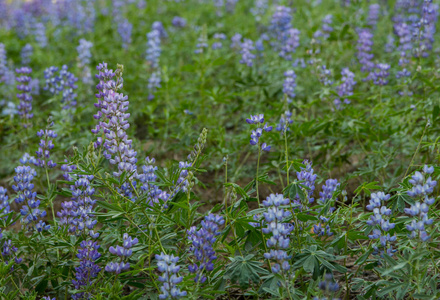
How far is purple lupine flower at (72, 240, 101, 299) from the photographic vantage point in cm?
239

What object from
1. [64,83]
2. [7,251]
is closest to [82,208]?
[7,251]

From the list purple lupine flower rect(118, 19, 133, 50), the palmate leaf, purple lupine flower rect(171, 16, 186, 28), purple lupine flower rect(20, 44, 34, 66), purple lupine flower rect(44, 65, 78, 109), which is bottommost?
the palmate leaf

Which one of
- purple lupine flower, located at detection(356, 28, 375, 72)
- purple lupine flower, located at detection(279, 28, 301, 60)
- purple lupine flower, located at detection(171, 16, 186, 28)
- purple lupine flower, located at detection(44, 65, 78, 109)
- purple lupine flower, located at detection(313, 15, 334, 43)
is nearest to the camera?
purple lupine flower, located at detection(44, 65, 78, 109)

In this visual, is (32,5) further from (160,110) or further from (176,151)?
(176,151)

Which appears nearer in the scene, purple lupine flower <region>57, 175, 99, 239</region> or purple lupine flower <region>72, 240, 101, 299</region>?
purple lupine flower <region>72, 240, 101, 299</region>

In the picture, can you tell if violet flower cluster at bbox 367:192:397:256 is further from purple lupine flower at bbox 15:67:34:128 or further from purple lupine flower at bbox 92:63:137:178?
purple lupine flower at bbox 15:67:34:128

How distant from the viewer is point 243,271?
2.18 meters

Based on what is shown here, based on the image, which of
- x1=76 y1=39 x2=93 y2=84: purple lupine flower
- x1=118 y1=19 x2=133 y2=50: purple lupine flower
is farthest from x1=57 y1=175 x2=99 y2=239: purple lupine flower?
x1=118 y1=19 x2=133 y2=50: purple lupine flower

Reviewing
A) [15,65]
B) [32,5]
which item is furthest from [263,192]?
[32,5]

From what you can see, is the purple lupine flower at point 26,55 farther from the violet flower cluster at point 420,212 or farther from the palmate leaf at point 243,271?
the violet flower cluster at point 420,212

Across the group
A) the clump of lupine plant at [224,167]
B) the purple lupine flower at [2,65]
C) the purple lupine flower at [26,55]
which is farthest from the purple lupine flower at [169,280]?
the purple lupine flower at [26,55]

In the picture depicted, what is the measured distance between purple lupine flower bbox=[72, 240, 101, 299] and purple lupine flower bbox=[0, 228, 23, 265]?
0.41 meters

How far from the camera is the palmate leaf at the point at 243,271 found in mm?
2164

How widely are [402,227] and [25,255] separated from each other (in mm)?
2040
